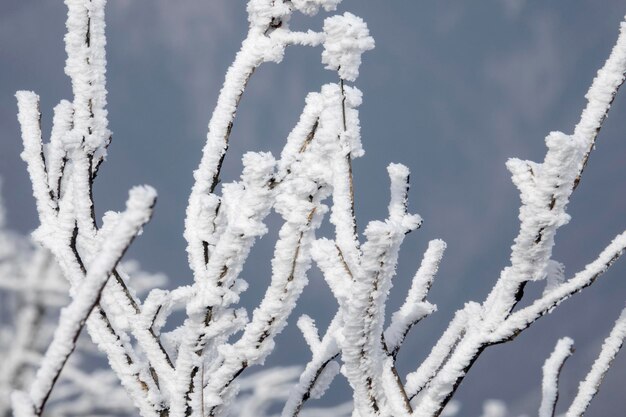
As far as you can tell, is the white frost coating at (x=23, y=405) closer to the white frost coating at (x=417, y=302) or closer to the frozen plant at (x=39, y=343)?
the white frost coating at (x=417, y=302)

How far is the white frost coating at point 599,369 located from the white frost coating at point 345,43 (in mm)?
1355

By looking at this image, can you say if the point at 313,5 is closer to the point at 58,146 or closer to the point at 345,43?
the point at 345,43

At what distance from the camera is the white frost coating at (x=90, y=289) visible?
2.98ft

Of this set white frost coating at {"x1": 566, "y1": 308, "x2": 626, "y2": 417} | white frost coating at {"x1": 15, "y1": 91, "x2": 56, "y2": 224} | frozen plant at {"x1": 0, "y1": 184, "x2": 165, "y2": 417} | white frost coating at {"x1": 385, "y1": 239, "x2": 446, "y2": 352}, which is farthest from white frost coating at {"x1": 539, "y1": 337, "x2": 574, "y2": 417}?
frozen plant at {"x1": 0, "y1": 184, "x2": 165, "y2": 417}

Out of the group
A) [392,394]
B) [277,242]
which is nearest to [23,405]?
[277,242]

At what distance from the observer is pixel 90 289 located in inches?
39.8

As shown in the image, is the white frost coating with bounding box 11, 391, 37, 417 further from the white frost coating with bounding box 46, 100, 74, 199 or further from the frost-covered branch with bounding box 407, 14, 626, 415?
the frost-covered branch with bounding box 407, 14, 626, 415

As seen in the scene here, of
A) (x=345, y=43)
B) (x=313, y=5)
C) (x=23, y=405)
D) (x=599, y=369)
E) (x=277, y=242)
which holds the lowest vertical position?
(x=599, y=369)

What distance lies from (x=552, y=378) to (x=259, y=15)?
5.76 ft

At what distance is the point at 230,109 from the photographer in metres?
1.57

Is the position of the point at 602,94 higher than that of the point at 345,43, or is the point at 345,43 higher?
the point at 345,43

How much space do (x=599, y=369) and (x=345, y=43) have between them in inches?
60.6

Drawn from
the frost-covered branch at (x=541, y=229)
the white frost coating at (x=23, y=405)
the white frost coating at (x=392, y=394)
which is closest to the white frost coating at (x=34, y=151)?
the white frost coating at (x=23, y=405)

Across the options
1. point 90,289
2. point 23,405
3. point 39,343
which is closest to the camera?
point 90,289
